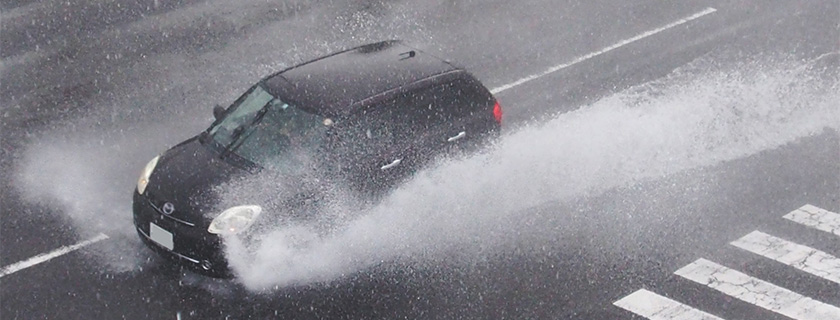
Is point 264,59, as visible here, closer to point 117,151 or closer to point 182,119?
point 182,119

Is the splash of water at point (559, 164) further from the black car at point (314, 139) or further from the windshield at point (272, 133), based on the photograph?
the windshield at point (272, 133)

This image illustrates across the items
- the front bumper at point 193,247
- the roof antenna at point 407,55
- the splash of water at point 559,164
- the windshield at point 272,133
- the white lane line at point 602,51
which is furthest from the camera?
the white lane line at point 602,51

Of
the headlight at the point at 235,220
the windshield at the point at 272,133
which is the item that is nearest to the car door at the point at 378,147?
the windshield at the point at 272,133

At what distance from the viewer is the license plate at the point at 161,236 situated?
9.77m

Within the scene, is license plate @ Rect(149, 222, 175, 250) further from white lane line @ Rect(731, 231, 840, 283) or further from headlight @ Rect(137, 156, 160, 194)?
white lane line @ Rect(731, 231, 840, 283)

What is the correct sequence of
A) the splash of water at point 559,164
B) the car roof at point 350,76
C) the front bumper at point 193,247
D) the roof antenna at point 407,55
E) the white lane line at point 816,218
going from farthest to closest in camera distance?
the roof antenna at point 407,55 → the white lane line at point 816,218 → the car roof at point 350,76 → the splash of water at point 559,164 → the front bumper at point 193,247

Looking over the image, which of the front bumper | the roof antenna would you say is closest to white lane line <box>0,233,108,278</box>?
the front bumper

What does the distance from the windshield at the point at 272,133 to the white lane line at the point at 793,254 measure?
3882 mm

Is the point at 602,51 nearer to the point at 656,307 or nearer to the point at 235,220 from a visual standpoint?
the point at 656,307

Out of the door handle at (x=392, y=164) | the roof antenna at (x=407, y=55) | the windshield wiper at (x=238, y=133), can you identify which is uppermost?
the roof antenna at (x=407, y=55)

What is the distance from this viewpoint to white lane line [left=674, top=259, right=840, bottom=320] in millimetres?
9477

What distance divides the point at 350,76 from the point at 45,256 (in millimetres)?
3167

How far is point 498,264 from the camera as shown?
1026 centimetres

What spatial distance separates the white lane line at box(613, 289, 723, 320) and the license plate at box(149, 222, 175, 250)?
3.71m
